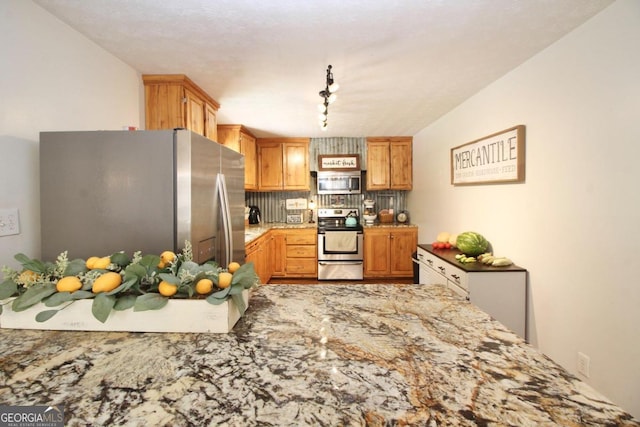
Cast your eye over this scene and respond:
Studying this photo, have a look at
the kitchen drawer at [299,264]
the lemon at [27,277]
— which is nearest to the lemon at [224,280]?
the lemon at [27,277]

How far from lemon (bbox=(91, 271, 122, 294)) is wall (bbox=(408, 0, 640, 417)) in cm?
222

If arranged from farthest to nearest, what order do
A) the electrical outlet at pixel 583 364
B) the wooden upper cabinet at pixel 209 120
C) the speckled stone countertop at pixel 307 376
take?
the wooden upper cabinet at pixel 209 120
the electrical outlet at pixel 583 364
the speckled stone countertop at pixel 307 376

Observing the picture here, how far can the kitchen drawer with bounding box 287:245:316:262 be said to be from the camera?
181 inches

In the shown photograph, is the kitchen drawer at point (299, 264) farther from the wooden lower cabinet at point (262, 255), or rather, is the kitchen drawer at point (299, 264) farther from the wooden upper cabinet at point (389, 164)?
the wooden upper cabinet at point (389, 164)

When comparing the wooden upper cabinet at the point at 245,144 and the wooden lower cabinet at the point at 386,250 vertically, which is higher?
the wooden upper cabinet at the point at 245,144

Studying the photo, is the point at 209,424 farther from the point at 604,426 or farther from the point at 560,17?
the point at 560,17

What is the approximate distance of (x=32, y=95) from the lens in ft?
4.92

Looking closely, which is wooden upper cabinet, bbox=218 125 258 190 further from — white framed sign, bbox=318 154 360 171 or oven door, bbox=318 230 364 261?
oven door, bbox=318 230 364 261

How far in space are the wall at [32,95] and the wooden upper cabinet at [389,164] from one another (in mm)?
3732

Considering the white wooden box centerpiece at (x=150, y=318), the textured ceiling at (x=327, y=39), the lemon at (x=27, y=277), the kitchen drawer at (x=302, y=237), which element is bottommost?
the kitchen drawer at (x=302, y=237)

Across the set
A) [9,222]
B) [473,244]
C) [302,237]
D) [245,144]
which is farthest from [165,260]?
[302,237]

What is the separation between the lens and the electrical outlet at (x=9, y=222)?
1.39 metres

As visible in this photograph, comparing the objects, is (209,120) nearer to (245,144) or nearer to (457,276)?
(245,144)

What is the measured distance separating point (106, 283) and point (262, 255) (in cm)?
311
